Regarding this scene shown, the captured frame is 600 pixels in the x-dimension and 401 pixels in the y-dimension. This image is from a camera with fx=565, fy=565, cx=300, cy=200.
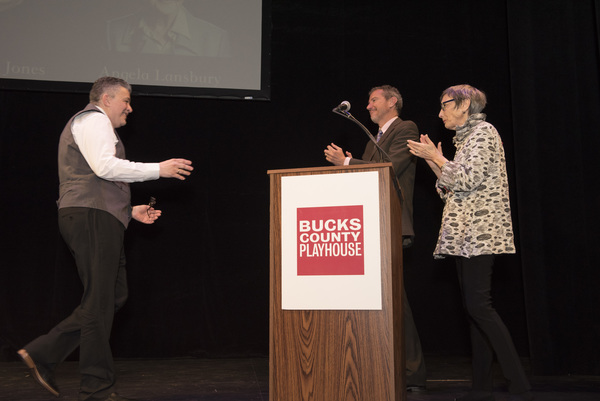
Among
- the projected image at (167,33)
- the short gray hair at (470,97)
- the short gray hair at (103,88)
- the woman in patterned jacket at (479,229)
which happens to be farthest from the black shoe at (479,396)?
the projected image at (167,33)

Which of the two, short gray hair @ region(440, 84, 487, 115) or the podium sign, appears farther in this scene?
short gray hair @ region(440, 84, 487, 115)

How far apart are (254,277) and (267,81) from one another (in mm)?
1508

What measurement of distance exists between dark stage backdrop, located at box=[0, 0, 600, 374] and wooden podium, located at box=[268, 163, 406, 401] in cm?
213

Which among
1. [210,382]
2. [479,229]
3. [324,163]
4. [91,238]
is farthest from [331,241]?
[324,163]

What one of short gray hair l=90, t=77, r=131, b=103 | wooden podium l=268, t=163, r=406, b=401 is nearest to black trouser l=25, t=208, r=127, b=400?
short gray hair l=90, t=77, r=131, b=103

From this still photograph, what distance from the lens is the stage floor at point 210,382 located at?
107 inches

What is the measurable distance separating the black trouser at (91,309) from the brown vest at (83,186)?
0.12ft

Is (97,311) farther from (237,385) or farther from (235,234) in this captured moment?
(235,234)

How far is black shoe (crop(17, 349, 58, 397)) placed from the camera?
2.34 meters

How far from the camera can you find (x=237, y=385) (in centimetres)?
301

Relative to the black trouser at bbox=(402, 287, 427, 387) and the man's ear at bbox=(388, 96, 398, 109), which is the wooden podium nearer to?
the black trouser at bbox=(402, 287, 427, 387)

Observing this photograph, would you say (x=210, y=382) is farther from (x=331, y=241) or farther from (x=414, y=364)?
(x=331, y=241)

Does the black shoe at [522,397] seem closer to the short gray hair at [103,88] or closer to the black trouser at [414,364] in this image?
the black trouser at [414,364]

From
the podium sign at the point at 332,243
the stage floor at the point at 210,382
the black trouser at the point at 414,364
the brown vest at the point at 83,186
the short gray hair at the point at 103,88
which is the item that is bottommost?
the stage floor at the point at 210,382
